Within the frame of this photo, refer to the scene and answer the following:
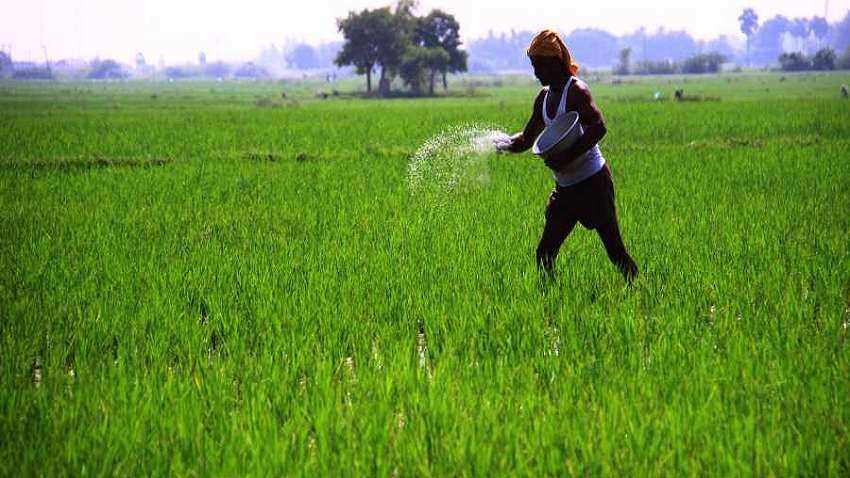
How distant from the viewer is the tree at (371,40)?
5088 centimetres

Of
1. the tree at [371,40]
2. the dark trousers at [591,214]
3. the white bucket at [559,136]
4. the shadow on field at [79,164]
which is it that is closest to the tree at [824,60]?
the tree at [371,40]

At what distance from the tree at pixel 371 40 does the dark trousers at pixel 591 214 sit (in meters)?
48.1

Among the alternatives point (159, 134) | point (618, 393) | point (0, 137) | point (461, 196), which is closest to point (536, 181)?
point (461, 196)

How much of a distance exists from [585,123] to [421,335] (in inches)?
48.1

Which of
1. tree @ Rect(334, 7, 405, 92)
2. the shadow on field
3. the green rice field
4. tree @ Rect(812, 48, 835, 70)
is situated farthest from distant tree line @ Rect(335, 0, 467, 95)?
tree @ Rect(812, 48, 835, 70)

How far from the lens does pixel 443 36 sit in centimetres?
5709

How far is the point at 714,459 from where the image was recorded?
6.64 ft

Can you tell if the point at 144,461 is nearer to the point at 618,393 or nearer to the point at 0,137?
the point at 618,393

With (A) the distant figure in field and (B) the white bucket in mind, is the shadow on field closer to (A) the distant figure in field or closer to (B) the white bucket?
(A) the distant figure in field

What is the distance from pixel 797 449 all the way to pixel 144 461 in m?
1.77

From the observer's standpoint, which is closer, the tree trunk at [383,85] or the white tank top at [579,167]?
the white tank top at [579,167]

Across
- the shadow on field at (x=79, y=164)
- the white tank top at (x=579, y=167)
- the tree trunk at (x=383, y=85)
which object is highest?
the tree trunk at (x=383, y=85)

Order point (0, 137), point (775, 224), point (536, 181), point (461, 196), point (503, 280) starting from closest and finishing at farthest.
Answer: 1. point (503, 280)
2. point (775, 224)
3. point (461, 196)
4. point (536, 181)
5. point (0, 137)

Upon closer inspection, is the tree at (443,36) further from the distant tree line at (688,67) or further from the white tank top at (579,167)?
the distant tree line at (688,67)
